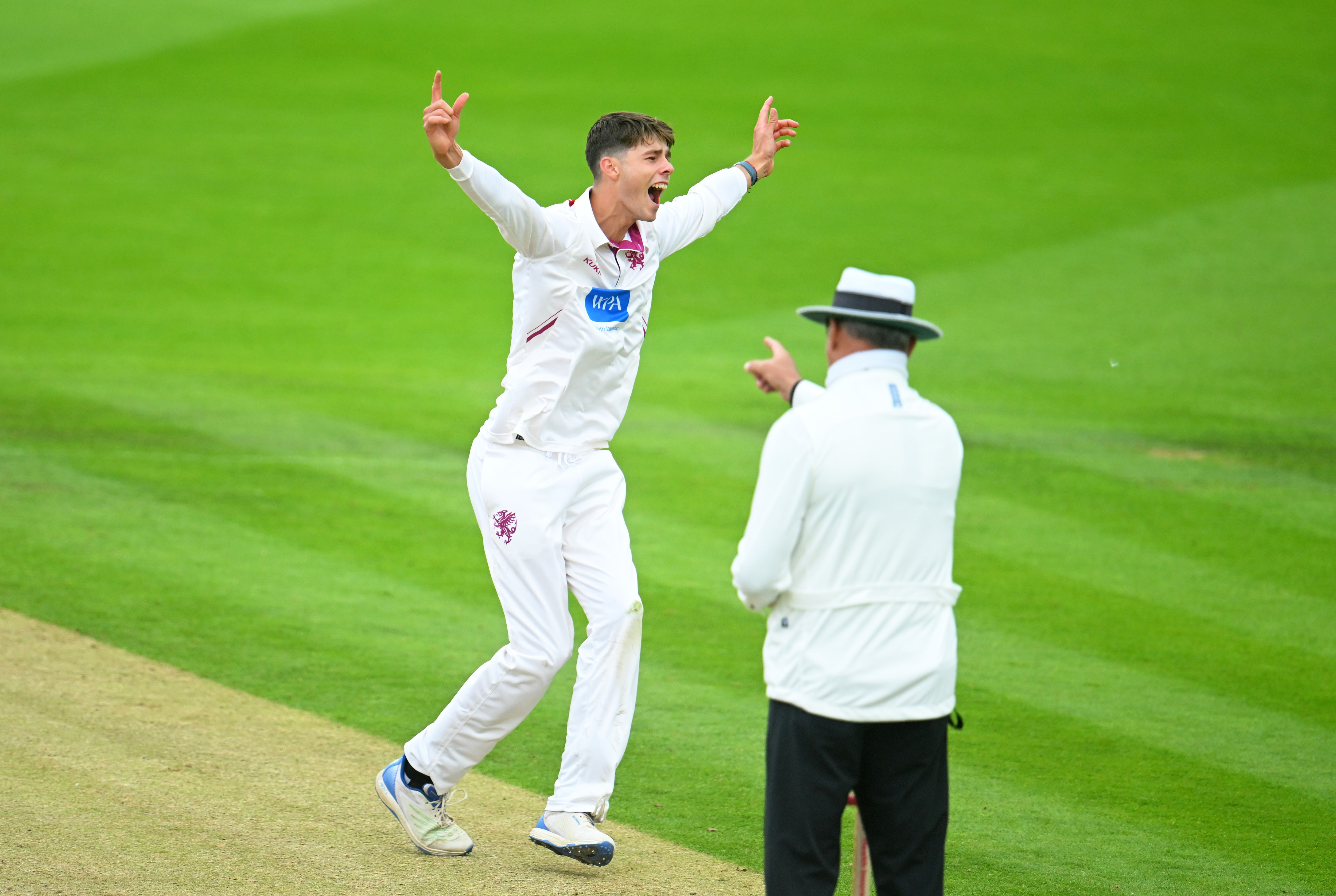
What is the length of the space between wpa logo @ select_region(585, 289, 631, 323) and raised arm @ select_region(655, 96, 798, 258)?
0.93 ft

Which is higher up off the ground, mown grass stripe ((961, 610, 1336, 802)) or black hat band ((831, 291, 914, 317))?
black hat band ((831, 291, 914, 317))

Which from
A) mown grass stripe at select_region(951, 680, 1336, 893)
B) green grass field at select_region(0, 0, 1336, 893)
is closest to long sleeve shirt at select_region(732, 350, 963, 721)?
green grass field at select_region(0, 0, 1336, 893)

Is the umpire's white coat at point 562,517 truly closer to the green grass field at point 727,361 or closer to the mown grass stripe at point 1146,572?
the green grass field at point 727,361

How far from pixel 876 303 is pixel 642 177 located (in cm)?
170

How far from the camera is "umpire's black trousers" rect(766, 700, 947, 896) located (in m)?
3.82

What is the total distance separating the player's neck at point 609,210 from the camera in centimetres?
532

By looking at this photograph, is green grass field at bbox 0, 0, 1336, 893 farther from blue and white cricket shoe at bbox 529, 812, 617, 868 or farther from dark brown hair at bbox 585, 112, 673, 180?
dark brown hair at bbox 585, 112, 673, 180

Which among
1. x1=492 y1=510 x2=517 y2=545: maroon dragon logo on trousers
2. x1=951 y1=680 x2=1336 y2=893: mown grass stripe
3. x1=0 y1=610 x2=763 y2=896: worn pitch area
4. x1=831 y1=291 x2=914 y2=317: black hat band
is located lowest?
x1=0 y1=610 x2=763 y2=896: worn pitch area

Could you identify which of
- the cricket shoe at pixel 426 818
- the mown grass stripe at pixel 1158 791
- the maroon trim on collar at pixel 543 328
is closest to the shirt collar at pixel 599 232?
the maroon trim on collar at pixel 543 328

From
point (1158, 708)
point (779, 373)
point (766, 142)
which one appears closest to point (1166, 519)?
point (1158, 708)

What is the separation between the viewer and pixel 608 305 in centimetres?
532

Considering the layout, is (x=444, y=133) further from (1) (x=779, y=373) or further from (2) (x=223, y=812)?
(2) (x=223, y=812)

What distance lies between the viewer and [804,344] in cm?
1711

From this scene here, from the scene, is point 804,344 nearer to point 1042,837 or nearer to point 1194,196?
point 1194,196
